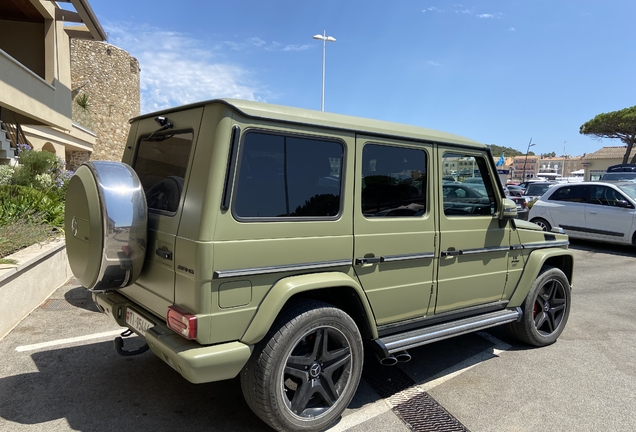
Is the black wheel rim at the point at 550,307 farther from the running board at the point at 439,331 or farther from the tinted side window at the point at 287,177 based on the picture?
the tinted side window at the point at 287,177

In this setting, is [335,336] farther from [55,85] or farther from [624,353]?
[55,85]

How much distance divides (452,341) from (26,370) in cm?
396

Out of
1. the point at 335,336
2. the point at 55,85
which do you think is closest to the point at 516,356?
the point at 335,336

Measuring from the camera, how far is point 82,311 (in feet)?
16.5

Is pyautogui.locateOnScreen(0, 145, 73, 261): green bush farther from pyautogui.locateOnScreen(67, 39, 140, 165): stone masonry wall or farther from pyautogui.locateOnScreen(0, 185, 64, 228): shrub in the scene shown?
pyautogui.locateOnScreen(67, 39, 140, 165): stone masonry wall

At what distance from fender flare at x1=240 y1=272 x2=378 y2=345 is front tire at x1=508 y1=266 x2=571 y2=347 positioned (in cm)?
233

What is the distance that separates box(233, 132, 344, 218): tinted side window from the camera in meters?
2.61

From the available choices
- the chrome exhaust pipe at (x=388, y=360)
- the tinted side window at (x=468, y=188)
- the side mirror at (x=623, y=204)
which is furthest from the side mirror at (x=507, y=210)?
the side mirror at (x=623, y=204)

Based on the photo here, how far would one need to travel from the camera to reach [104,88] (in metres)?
28.8

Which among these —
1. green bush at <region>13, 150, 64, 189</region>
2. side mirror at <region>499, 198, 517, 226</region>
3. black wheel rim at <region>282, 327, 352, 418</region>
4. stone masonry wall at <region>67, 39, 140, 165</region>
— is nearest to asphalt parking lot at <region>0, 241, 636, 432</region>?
black wheel rim at <region>282, 327, 352, 418</region>

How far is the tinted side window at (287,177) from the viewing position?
2613 mm

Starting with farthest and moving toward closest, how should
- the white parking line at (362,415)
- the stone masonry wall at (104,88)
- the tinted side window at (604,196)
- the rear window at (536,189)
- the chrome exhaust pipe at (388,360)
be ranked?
the stone masonry wall at (104,88), the rear window at (536,189), the tinted side window at (604,196), the chrome exhaust pipe at (388,360), the white parking line at (362,415)

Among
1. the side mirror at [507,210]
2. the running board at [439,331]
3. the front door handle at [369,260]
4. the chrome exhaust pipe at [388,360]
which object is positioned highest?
the side mirror at [507,210]

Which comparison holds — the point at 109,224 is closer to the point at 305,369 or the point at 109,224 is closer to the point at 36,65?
the point at 305,369
